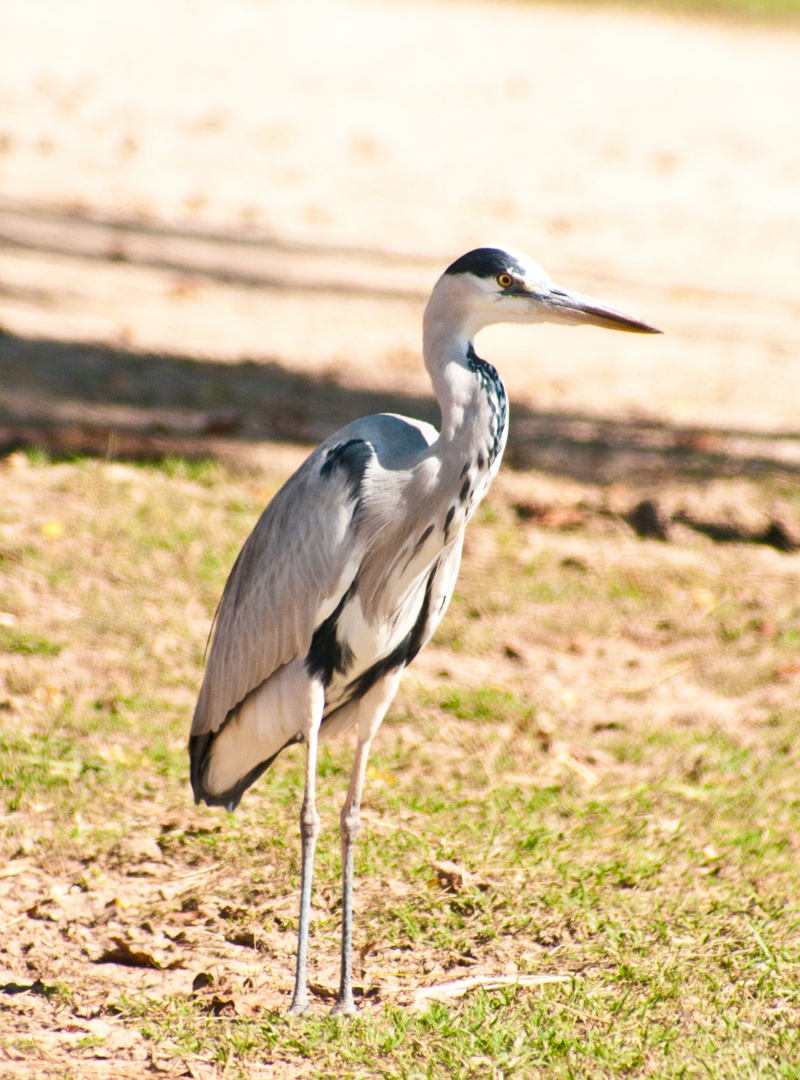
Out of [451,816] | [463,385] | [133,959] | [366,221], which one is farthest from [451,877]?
[366,221]

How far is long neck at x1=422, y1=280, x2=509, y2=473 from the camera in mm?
3129

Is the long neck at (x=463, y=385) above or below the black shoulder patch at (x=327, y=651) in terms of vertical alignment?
above

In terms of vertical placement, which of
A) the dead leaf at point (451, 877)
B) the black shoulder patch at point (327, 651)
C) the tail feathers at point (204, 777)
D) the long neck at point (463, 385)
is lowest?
the dead leaf at point (451, 877)

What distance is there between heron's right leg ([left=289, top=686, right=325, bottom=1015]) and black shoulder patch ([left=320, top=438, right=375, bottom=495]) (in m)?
0.57

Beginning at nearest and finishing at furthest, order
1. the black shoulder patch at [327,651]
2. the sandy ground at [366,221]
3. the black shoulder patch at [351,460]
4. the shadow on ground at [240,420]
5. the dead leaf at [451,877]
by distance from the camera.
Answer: the black shoulder patch at [351,460] < the black shoulder patch at [327,651] < the dead leaf at [451,877] < the shadow on ground at [240,420] < the sandy ground at [366,221]

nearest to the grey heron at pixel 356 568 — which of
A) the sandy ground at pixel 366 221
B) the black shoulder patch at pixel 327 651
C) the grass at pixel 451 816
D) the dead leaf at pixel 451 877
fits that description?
the black shoulder patch at pixel 327 651

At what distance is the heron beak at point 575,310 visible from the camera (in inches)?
125

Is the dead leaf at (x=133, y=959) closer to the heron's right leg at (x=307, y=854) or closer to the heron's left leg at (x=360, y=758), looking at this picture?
the heron's right leg at (x=307, y=854)

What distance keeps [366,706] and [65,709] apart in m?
1.38

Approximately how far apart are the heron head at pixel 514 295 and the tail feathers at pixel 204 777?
146 cm

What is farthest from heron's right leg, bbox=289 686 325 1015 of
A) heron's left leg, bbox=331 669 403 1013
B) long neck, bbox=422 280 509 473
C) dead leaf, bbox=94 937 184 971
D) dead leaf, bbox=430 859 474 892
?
long neck, bbox=422 280 509 473

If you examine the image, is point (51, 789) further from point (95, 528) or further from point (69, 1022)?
point (95, 528)

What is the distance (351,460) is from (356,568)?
0.28 meters

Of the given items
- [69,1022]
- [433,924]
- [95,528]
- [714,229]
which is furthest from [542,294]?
[714,229]
